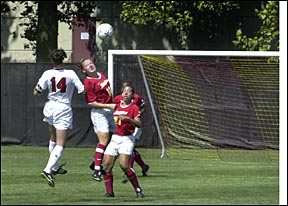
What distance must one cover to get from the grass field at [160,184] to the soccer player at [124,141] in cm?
25

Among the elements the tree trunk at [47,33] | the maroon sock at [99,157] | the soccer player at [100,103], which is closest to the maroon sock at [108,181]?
the maroon sock at [99,157]

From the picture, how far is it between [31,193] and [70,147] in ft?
38.3

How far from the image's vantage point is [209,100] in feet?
76.4

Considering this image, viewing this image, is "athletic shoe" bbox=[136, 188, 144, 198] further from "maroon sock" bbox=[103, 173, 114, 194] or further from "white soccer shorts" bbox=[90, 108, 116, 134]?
"white soccer shorts" bbox=[90, 108, 116, 134]

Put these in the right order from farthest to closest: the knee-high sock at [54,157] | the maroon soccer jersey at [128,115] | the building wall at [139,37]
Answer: the building wall at [139,37], the knee-high sock at [54,157], the maroon soccer jersey at [128,115]

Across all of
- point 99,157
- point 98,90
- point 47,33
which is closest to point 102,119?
point 98,90

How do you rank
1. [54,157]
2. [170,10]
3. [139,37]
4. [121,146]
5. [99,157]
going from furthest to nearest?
[139,37], [170,10], [99,157], [54,157], [121,146]

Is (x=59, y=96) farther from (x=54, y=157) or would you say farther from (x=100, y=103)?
(x=54, y=157)

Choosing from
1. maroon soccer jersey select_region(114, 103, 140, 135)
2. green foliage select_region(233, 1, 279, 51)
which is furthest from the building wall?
maroon soccer jersey select_region(114, 103, 140, 135)

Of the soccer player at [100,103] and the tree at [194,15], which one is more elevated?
the tree at [194,15]

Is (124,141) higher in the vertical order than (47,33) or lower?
lower

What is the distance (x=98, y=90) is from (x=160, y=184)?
185 centimetres

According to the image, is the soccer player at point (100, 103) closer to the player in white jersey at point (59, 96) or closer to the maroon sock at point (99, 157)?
the maroon sock at point (99, 157)

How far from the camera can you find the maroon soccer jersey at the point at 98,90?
51.0 feet
